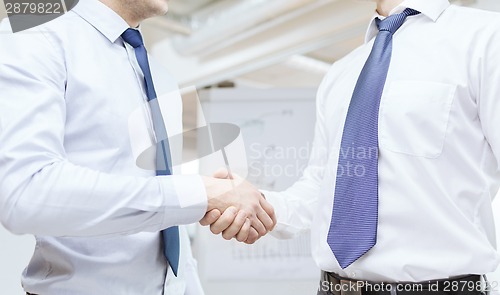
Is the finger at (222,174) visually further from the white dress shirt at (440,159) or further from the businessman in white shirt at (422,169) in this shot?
the white dress shirt at (440,159)

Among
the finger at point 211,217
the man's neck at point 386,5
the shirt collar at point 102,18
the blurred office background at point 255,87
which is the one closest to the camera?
the finger at point 211,217

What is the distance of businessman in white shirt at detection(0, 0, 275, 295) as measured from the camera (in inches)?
33.5

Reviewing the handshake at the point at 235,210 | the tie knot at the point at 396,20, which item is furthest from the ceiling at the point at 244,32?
the handshake at the point at 235,210

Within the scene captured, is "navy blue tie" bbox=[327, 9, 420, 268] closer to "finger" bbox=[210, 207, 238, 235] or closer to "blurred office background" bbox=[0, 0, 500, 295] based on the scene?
"finger" bbox=[210, 207, 238, 235]

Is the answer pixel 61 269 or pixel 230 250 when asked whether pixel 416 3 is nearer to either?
pixel 61 269

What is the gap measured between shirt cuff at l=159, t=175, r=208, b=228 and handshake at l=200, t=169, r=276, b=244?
4 centimetres

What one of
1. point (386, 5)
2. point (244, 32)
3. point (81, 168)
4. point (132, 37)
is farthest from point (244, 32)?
point (81, 168)

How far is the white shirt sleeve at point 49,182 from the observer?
0.84m

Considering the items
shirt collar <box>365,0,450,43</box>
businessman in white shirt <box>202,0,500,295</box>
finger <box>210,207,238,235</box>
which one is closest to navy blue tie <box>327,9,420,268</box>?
businessman in white shirt <box>202,0,500,295</box>

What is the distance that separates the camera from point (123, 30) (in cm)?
118

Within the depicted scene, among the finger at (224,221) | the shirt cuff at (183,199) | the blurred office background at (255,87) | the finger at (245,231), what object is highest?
the shirt cuff at (183,199)

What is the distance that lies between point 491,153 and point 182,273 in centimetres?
79

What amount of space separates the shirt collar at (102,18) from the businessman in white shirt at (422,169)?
504mm

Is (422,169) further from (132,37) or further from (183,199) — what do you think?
(132,37)
